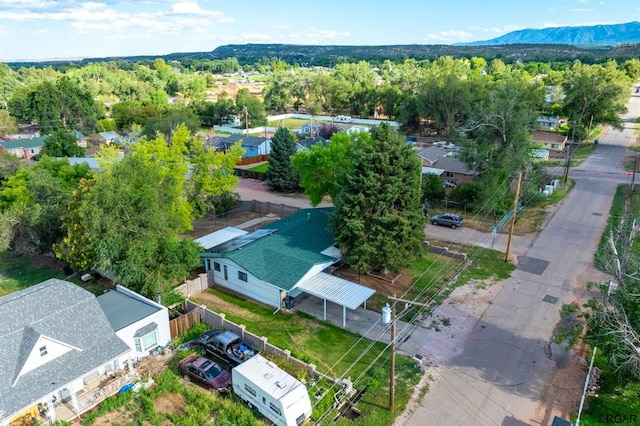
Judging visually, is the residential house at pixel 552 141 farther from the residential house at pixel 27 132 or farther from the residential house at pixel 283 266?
the residential house at pixel 27 132

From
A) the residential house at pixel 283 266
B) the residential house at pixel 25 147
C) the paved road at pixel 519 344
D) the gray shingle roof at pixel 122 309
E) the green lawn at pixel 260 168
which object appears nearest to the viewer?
the paved road at pixel 519 344

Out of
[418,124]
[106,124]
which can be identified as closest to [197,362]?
[418,124]

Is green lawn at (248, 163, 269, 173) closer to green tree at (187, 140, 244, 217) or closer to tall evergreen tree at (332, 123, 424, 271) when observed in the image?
green tree at (187, 140, 244, 217)

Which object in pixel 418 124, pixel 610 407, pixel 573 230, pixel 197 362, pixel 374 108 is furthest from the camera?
pixel 374 108

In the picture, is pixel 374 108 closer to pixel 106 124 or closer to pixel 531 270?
pixel 106 124

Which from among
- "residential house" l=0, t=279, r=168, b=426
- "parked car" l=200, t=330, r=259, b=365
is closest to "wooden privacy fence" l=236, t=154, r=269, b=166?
"residential house" l=0, t=279, r=168, b=426

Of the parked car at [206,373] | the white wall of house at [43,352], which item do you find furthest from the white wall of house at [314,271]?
the white wall of house at [43,352]
